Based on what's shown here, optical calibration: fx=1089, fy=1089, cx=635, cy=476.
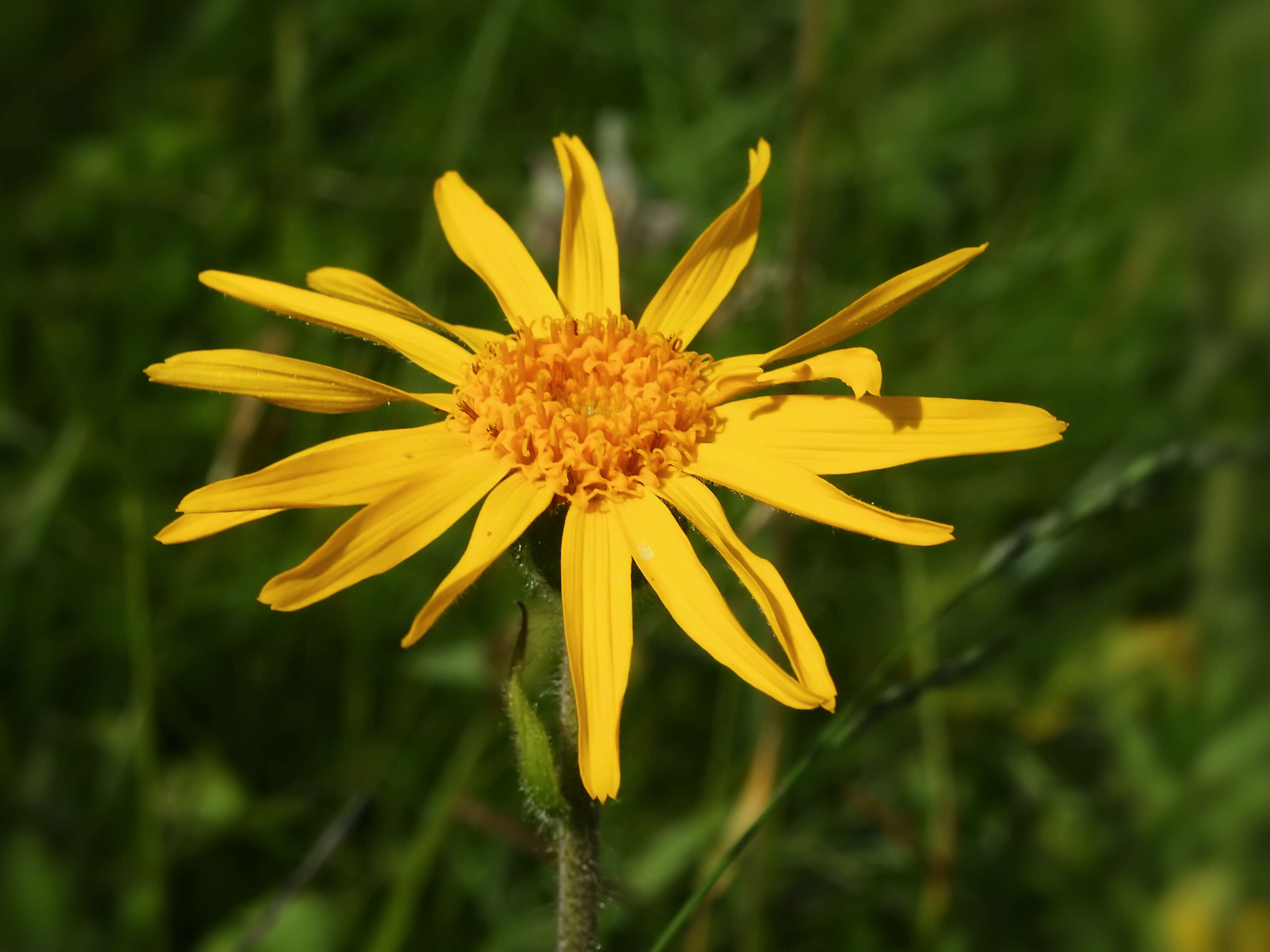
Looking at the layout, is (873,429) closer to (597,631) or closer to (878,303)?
(878,303)

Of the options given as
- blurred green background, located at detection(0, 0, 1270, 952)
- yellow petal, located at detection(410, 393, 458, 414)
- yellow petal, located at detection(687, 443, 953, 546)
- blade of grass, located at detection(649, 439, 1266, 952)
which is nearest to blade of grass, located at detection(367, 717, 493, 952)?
blurred green background, located at detection(0, 0, 1270, 952)

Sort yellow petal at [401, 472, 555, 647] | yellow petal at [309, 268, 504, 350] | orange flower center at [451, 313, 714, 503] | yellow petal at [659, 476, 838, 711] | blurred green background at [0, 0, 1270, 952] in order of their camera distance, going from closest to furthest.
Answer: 1. yellow petal at [401, 472, 555, 647]
2. yellow petal at [659, 476, 838, 711]
3. orange flower center at [451, 313, 714, 503]
4. yellow petal at [309, 268, 504, 350]
5. blurred green background at [0, 0, 1270, 952]

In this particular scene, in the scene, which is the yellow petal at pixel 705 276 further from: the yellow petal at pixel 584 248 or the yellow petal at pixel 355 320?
the yellow petal at pixel 355 320

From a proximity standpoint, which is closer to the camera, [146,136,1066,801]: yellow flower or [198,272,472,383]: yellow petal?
[146,136,1066,801]: yellow flower

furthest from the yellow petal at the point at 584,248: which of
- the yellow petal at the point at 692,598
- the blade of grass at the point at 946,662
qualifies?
the blade of grass at the point at 946,662

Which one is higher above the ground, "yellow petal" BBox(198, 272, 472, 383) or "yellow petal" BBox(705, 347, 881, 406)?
"yellow petal" BBox(198, 272, 472, 383)

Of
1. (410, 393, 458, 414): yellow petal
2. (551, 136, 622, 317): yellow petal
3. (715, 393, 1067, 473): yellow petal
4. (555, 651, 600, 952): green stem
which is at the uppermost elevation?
(551, 136, 622, 317): yellow petal

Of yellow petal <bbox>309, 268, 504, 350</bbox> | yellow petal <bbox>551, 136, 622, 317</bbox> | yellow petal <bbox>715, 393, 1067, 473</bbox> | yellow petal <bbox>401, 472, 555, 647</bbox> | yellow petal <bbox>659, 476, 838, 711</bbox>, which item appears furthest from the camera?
yellow petal <bbox>551, 136, 622, 317</bbox>

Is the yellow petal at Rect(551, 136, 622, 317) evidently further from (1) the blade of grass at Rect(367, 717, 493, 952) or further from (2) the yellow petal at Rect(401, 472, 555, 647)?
(1) the blade of grass at Rect(367, 717, 493, 952)

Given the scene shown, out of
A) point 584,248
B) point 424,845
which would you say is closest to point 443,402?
point 584,248
